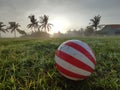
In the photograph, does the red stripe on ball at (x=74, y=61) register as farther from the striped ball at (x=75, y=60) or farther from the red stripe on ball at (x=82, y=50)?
the red stripe on ball at (x=82, y=50)

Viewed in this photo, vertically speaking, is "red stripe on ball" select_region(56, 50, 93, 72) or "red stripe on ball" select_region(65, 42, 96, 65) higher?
"red stripe on ball" select_region(65, 42, 96, 65)

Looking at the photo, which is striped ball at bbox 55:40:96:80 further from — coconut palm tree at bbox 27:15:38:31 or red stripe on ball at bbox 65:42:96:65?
coconut palm tree at bbox 27:15:38:31

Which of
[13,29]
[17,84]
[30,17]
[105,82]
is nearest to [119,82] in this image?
[105,82]

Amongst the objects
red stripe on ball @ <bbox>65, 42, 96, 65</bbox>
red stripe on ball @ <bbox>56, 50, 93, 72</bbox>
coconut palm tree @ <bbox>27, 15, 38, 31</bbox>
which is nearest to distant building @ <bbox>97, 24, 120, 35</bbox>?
coconut palm tree @ <bbox>27, 15, 38, 31</bbox>

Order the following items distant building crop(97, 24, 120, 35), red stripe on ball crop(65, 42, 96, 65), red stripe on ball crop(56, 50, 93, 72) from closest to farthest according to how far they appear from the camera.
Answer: red stripe on ball crop(56, 50, 93, 72) < red stripe on ball crop(65, 42, 96, 65) < distant building crop(97, 24, 120, 35)

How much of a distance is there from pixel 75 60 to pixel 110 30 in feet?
202

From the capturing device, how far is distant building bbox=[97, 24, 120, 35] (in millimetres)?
62737

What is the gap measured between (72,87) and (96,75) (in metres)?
0.92

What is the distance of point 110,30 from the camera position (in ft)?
207

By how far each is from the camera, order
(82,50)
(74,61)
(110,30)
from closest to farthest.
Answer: (74,61), (82,50), (110,30)

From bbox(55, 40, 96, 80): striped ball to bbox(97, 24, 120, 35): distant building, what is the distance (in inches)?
2407

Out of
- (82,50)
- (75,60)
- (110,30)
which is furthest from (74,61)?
(110,30)

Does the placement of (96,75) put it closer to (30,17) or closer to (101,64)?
(101,64)

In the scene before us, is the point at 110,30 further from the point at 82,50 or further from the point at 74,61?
the point at 74,61
